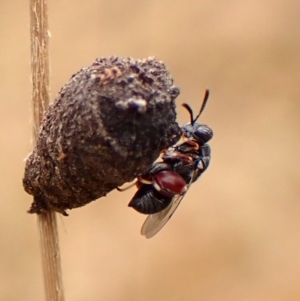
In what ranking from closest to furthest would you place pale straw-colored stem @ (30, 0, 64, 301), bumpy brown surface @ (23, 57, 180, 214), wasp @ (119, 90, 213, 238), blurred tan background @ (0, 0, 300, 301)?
1. bumpy brown surface @ (23, 57, 180, 214)
2. pale straw-colored stem @ (30, 0, 64, 301)
3. wasp @ (119, 90, 213, 238)
4. blurred tan background @ (0, 0, 300, 301)

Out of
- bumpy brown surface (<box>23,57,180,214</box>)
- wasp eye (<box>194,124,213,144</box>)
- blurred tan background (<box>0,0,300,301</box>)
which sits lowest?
bumpy brown surface (<box>23,57,180,214</box>)

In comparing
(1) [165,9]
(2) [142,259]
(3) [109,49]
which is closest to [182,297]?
(2) [142,259]

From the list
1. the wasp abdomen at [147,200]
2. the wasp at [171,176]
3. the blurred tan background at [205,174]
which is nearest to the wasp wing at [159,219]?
the wasp at [171,176]

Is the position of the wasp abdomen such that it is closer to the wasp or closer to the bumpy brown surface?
the wasp

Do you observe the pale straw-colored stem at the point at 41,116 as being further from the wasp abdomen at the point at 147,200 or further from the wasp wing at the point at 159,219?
the wasp wing at the point at 159,219

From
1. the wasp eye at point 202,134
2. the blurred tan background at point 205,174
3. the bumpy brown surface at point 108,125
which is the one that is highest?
the blurred tan background at point 205,174

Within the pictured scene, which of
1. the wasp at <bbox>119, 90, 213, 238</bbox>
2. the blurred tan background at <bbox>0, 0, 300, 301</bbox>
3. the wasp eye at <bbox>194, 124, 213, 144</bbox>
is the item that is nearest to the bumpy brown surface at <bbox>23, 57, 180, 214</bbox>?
the wasp at <bbox>119, 90, 213, 238</bbox>

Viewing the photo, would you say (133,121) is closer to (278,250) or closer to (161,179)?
(161,179)
